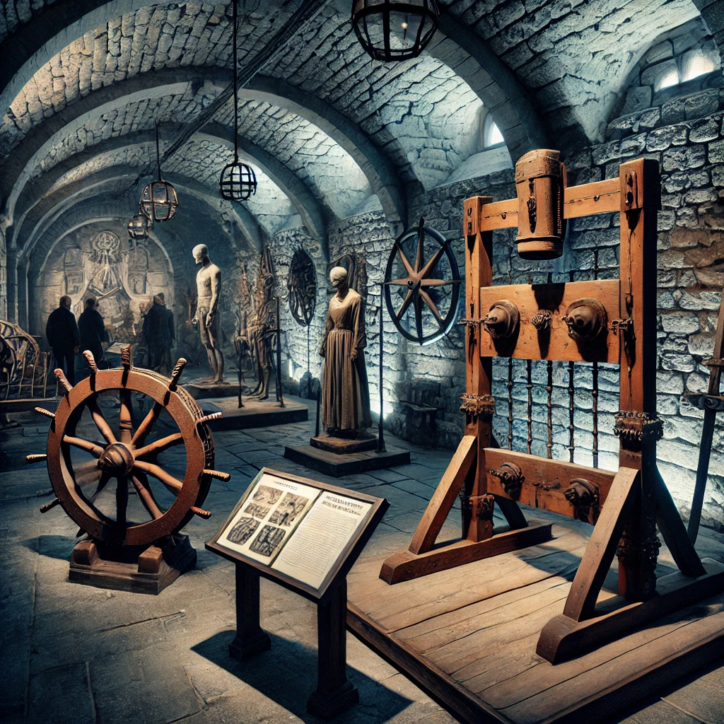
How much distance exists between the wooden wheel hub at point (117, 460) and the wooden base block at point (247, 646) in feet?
3.64

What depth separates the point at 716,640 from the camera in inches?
101

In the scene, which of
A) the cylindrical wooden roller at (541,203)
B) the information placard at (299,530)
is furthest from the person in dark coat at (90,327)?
the cylindrical wooden roller at (541,203)

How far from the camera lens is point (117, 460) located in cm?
326

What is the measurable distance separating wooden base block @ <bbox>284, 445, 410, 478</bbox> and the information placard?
10.3ft

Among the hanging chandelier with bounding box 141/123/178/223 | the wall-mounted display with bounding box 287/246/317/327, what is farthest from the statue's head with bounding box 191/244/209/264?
the wall-mounted display with bounding box 287/246/317/327

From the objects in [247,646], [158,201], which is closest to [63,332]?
[158,201]

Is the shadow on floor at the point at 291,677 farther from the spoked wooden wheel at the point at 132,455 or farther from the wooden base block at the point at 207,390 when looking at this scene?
the wooden base block at the point at 207,390

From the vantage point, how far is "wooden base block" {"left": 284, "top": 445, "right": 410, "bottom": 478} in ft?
18.8

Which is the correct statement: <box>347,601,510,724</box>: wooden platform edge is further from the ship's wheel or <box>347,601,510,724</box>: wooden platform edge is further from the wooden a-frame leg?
the ship's wheel

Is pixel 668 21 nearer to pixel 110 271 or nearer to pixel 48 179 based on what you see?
pixel 48 179

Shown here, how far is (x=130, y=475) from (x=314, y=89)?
573 cm

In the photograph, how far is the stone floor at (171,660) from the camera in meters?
2.30

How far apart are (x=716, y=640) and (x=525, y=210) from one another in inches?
79.7

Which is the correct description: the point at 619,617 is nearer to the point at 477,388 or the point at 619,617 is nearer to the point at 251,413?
the point at 477,388
